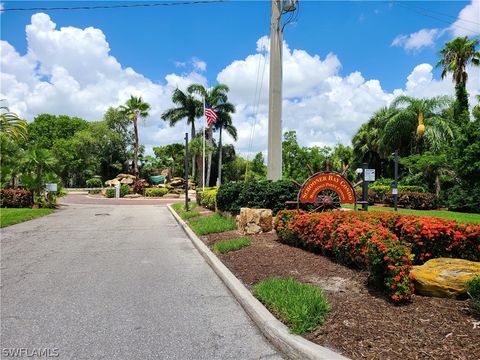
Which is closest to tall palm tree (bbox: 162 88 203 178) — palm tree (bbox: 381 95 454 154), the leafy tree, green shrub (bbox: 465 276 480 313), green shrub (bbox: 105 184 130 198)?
green shrub (bbox: 105 184 130 198)

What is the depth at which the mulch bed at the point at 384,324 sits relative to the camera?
132 inches

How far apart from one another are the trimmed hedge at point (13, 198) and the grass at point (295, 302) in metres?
22.1

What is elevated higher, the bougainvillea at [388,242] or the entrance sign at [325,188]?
the entrance sign at [325,188]

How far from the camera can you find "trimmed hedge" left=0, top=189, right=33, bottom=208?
908 inches

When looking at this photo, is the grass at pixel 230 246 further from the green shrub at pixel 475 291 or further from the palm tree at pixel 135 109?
the palm tree at pixel 135 109

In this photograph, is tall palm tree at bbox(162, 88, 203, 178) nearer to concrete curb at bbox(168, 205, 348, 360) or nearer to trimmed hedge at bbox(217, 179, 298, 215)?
trimmed hedge at bbox(217, 179, 298, 215)

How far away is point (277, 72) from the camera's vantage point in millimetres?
14828

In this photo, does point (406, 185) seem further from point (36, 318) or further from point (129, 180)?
point (129, 180)

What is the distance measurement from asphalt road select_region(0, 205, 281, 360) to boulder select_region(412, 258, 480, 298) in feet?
6.91

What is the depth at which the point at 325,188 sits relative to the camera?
1045cm

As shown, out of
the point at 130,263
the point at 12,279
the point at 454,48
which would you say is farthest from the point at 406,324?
the point at 454,48

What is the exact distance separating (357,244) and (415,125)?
1140 inches

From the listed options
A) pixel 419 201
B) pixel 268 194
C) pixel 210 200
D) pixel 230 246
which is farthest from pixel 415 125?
pixel 230 246

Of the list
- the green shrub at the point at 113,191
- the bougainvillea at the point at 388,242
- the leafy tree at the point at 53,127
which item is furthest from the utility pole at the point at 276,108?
the leafy tree at the point at 53,127
